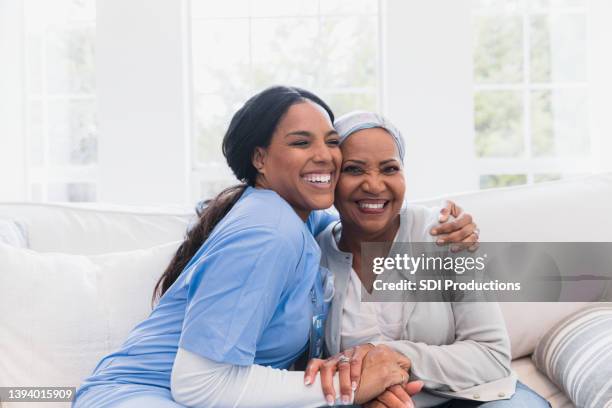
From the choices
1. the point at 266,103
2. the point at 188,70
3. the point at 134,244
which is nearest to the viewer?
the point at 266,103

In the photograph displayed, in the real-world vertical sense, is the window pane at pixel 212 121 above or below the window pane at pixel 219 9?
below

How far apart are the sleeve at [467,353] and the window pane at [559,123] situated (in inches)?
76.5

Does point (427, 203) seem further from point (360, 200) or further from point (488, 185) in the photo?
point (488, 185)

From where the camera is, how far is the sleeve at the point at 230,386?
1409 mm

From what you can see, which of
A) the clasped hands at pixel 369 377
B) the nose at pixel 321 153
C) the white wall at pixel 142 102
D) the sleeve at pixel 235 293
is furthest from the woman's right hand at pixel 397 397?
the white wall at pixel 142 102

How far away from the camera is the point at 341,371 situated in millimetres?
1528

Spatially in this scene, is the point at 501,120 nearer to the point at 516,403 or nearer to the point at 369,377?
the point at 516,403

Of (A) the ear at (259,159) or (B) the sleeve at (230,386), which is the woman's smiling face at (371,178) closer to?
(A) the ear at (259,159)

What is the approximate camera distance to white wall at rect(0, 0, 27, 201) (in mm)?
3329

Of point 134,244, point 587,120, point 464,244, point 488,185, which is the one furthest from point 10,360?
point 587,120

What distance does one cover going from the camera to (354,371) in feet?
5.02

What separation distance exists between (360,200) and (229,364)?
540 millimetres

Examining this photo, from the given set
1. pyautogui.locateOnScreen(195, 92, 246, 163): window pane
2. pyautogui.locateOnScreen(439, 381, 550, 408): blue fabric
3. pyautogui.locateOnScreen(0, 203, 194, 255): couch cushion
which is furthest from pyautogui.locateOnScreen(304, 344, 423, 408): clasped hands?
pyautogui.locateOnScreen(195, 92, 246, 163): window pane

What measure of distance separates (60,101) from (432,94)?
1812 millimetres
